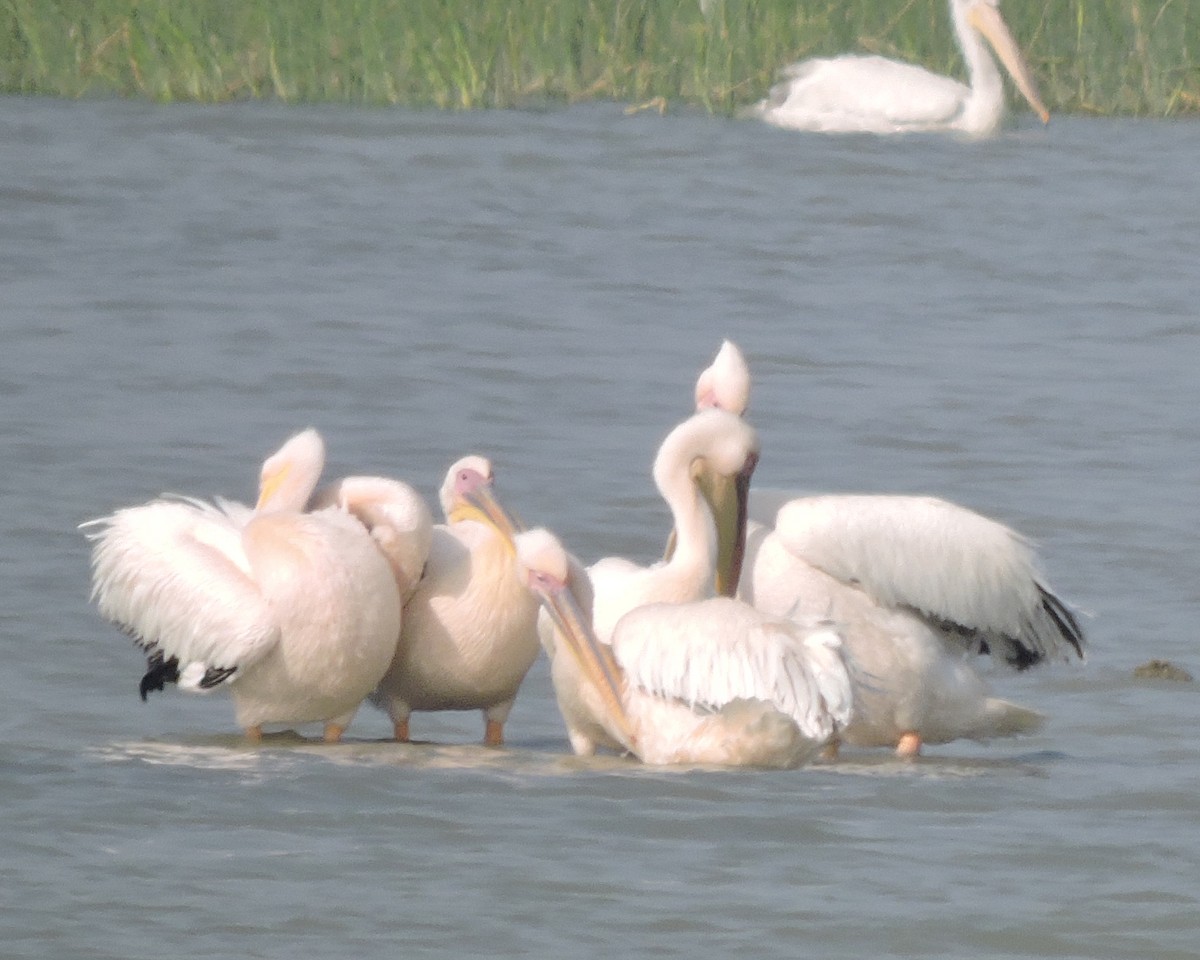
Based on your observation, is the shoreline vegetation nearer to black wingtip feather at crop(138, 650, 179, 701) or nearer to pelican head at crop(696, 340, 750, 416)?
pelican head at crop(696, 340, 750, 416)

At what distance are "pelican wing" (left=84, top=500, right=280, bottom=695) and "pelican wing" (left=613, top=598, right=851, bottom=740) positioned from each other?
78 cm

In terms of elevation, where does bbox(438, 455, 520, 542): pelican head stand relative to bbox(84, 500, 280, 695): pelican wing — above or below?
above

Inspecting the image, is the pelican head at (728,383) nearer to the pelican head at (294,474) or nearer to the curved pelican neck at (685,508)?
the curved pelican neck at (685,508)

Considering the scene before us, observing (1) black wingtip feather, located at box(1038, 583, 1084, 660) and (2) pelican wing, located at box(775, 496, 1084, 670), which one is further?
(1) black wingtip feather, located at box(1038, 583, 1084, 660)

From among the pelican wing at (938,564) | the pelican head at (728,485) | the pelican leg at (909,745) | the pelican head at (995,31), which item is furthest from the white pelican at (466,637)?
the pelican head at (995,31)

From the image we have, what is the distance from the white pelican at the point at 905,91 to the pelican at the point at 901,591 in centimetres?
967

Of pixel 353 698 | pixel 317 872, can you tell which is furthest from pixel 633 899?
pixel 353 698

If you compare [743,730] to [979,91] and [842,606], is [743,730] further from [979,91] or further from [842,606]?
[979,91]

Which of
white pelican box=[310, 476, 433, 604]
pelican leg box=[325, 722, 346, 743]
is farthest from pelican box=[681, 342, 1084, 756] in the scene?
pelican leg box=[325, 722, 346, 743]

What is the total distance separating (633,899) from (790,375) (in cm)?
560

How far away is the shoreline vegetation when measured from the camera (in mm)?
Answer: 15469

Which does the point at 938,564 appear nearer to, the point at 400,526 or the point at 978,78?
the point at 400,526

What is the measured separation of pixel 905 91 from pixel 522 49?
204cm

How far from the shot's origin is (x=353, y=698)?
5.90m
